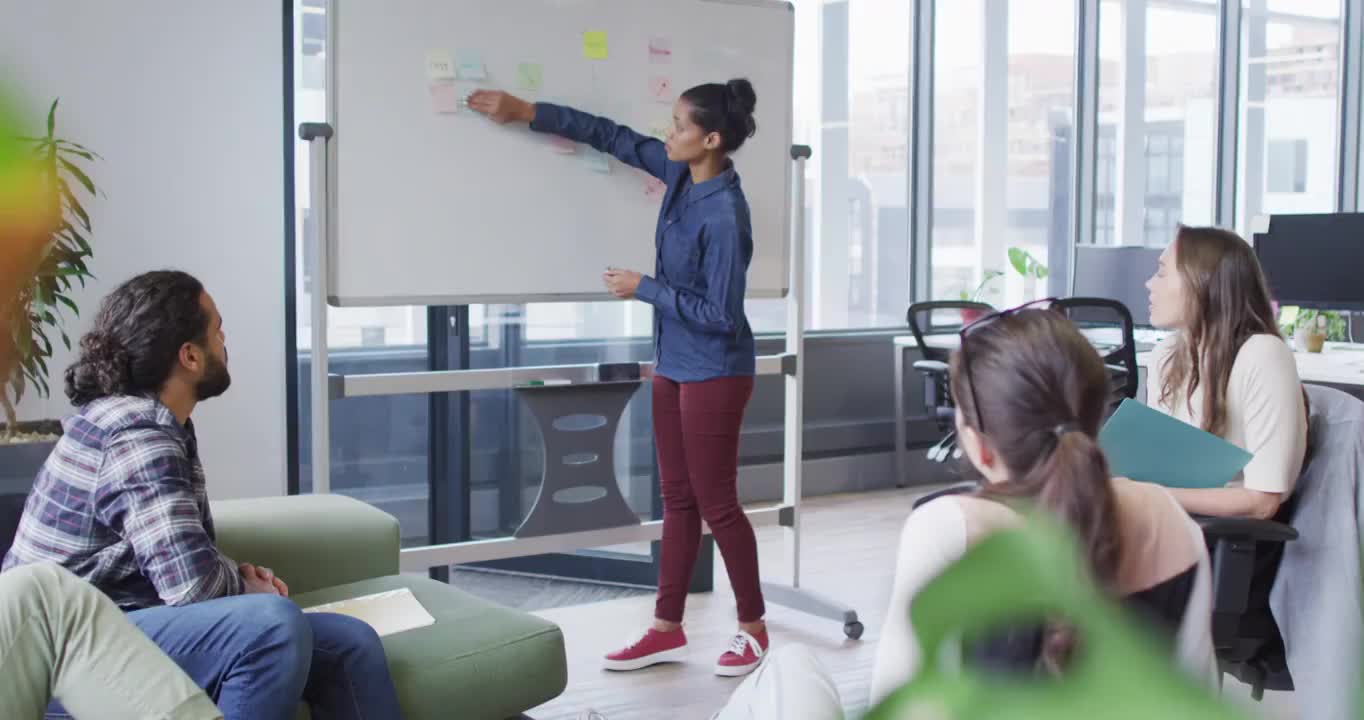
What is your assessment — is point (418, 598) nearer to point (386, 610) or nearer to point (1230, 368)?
point (386, 610)

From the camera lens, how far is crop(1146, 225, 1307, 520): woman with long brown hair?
214 centimetres

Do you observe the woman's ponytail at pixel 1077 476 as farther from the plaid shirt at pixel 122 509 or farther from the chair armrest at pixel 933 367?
the chair armrest at pixel 933 367

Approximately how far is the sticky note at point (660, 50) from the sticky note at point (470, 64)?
1.59 feet

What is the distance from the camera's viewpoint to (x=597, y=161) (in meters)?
3.40

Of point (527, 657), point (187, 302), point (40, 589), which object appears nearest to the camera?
Result: point (40, 589)

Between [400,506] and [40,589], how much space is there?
6.27ft

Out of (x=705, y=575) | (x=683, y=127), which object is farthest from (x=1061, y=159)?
(x=683, y=127)

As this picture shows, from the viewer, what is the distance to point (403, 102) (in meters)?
3.12

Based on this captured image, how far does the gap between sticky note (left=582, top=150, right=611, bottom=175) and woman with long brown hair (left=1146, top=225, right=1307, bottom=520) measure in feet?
4.95

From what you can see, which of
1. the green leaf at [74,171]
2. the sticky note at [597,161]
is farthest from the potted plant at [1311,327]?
the green leaf at [74,171]

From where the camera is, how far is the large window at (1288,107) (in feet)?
24.0

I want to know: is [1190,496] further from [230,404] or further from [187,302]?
[230,404]

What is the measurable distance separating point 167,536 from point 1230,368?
1770mm

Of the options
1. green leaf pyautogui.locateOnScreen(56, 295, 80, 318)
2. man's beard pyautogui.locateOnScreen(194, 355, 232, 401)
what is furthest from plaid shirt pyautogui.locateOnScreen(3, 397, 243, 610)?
green leaf pyautogui.locateOnScreen(56, 295, 80, 318)
